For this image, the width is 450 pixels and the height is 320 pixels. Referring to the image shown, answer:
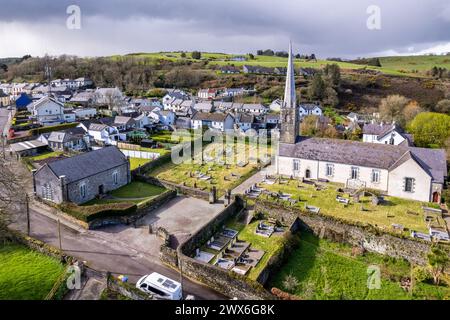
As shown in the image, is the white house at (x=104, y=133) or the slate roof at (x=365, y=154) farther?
the white house at (x=104, y=133)

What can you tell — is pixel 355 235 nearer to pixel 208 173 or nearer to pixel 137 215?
pixel 137 215

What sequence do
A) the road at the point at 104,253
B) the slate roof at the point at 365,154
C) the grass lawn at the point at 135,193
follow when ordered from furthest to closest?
the slate roof at the point at 365,154 → the grass lawn at the point at 135,193 → the road at the point at 104,253

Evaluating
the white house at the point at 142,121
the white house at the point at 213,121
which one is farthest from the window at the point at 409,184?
the white house at the point at 142,121

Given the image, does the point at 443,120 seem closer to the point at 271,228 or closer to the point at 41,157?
the point at 271,228

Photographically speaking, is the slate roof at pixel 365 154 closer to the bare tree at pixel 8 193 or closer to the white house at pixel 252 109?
the bare tree at pixel 8 193

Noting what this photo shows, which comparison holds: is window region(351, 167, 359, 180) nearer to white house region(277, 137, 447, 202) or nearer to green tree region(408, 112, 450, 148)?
white house region(277, 137, 447, 202)
